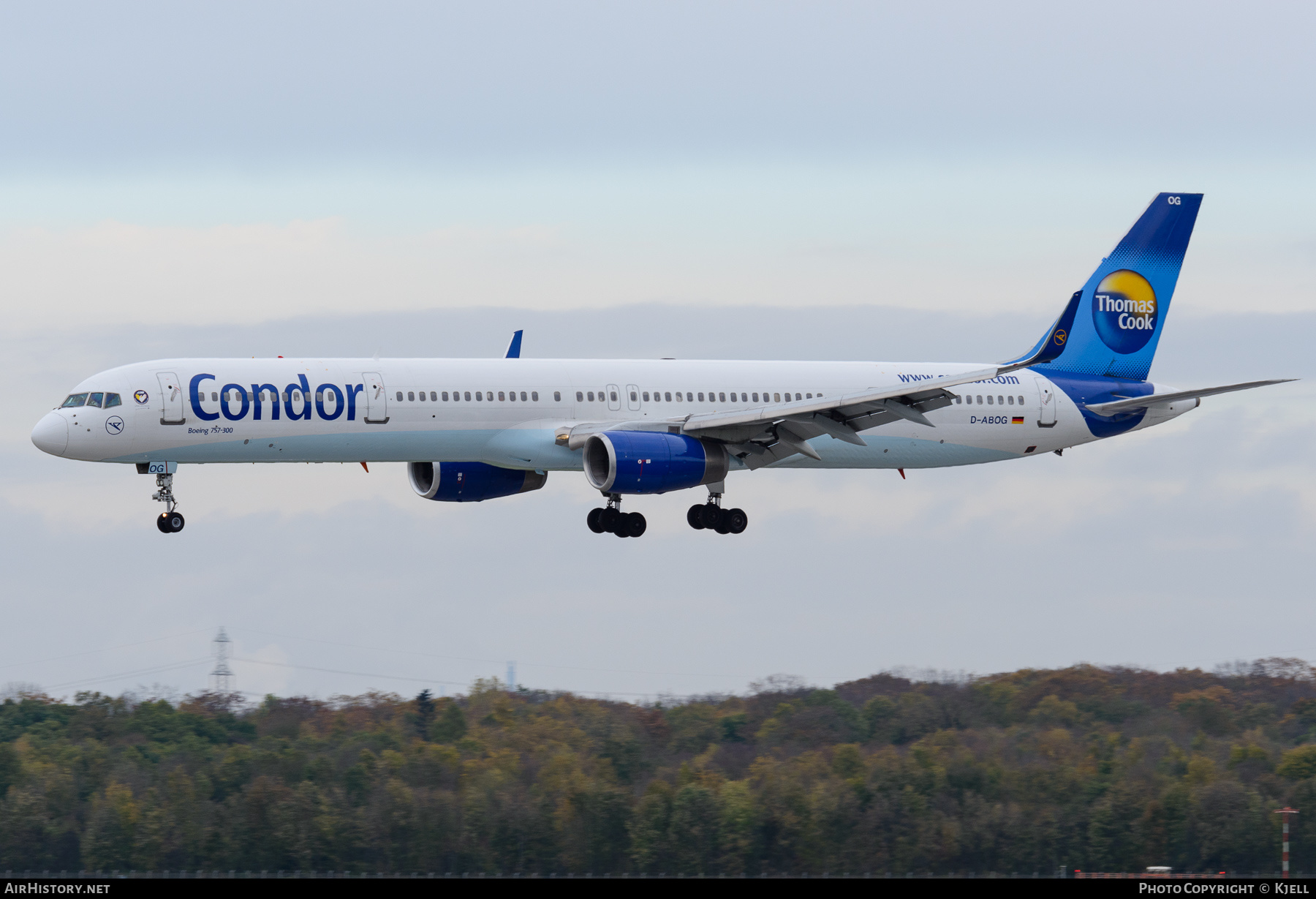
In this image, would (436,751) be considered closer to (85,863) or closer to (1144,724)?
(85,863)

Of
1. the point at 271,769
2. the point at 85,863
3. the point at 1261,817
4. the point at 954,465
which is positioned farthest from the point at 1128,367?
the point at 85,863

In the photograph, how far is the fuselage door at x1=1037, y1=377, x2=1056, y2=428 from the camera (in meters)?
59.5

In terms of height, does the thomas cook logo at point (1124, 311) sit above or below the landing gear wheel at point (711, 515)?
above

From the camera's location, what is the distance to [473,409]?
50.9 m

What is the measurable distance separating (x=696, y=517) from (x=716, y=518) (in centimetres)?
76

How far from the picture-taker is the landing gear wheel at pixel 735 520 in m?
56.8

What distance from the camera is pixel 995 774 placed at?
290ft

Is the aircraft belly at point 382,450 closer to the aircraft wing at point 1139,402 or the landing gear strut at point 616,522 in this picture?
the landing gear strut at point 616,522

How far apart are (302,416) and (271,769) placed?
53.7 meters

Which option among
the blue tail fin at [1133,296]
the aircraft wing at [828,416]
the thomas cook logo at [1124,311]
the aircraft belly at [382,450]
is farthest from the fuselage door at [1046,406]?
the aircraft belly at [382,450]

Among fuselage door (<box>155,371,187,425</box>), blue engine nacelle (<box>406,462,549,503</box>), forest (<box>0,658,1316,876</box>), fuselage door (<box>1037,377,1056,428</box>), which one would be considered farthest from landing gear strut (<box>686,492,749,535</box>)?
forest (<box>0,658,1316,876</box>)

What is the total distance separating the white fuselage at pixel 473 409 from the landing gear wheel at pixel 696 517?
3183 millimetres

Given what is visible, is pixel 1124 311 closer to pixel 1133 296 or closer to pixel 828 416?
pixel 1133 296

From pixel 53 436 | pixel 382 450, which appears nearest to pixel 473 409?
pixel 382 450
